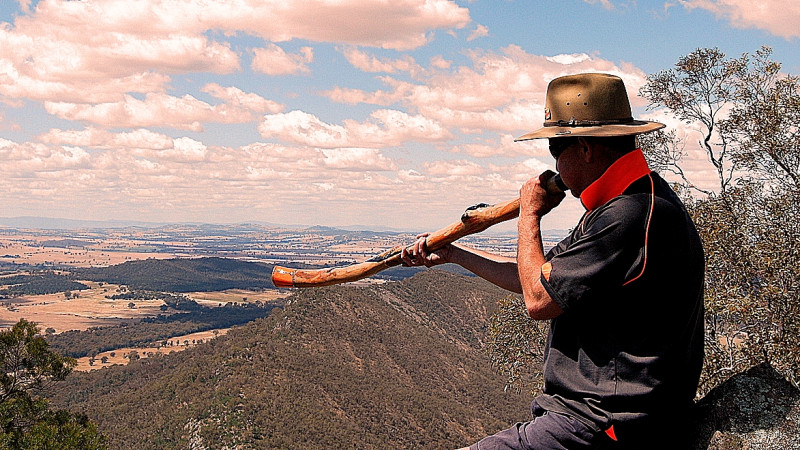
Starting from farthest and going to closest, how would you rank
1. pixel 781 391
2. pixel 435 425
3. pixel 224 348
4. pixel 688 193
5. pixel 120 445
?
pixel 224 348
pixel 435 425
pixel 120 445
pixel 688 193
pixel 781 391

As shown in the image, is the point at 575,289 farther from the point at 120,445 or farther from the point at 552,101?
the point at 120,445

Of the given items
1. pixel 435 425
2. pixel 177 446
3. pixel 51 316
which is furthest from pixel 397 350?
pixel 51 316

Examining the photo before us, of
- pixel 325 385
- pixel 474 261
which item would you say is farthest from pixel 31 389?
pixel 325 385

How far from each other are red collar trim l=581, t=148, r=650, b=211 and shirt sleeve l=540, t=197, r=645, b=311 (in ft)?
0.56

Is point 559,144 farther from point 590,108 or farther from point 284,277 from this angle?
point 284,277

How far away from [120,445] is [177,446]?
5.10 m

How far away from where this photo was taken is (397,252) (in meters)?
5.87

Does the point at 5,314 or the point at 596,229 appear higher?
the point at 596,229

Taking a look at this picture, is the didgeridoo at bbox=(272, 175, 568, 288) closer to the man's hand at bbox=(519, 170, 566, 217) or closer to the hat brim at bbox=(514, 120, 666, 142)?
the man's hand at bbox=(519, 170, 566, 217)

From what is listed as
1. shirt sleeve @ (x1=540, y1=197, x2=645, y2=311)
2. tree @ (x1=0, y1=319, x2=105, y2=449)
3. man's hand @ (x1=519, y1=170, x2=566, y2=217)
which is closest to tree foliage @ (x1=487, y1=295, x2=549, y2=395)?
tree @ (x1=0, y1=319, x2=105, y2=449)

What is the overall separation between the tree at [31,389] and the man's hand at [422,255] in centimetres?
Result: 2354

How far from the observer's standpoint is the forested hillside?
222 feet

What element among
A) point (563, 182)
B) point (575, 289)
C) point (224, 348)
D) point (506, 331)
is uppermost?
point (563, 182)

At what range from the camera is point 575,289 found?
3.44 metres
